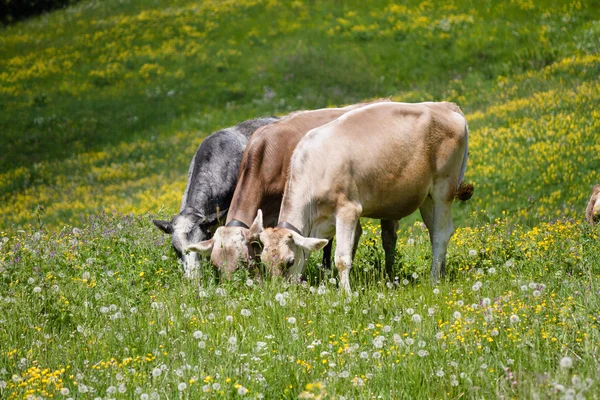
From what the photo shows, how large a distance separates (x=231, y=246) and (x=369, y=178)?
6.40ft

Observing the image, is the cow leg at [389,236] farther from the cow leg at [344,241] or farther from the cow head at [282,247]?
the cow head at [282,247]

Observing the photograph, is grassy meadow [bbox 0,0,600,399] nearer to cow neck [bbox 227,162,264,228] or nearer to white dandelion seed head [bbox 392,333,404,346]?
white dandelion seed head [bbox 392,333,404,346]

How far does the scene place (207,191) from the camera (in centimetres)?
1088

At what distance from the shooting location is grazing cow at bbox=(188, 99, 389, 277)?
8852mm

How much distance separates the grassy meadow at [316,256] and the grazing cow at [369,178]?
547mm

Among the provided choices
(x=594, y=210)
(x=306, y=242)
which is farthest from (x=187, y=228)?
(x=594, y=210)

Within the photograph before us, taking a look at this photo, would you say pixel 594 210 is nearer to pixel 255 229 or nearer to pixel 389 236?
pixel 389 236

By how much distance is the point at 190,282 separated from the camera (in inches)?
344

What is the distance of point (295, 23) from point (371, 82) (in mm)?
6152

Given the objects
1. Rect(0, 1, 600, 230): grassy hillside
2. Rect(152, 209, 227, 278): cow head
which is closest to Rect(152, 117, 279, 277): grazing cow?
Rect(152, 209, 227, 278): cow head

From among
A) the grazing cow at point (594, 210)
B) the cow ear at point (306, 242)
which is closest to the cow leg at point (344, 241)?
the cow ear at point (306, 242)

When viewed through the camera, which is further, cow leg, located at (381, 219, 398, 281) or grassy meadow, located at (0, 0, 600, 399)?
cow leg, located at (381, 219, 398, 281)

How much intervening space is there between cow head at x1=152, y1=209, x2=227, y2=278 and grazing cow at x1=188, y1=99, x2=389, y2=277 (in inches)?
22.3

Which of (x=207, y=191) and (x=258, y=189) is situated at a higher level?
(x=258, y=189)
